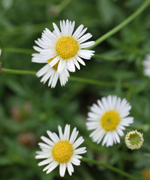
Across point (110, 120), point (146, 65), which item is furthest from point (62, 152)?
point (146, 65)

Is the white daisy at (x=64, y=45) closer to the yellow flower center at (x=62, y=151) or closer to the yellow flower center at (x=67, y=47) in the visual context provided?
the yellow flower center at (x=67, y=47)

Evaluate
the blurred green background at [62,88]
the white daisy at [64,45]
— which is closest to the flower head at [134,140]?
the white daisy at [64,45]

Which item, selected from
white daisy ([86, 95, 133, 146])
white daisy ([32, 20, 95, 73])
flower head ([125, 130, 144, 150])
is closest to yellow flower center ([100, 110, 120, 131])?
white daisy ([86, 95, 133, 146])

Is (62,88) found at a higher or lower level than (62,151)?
higher

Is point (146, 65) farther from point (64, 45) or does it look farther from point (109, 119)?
point (64, 45)

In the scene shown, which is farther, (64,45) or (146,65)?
(146,65)

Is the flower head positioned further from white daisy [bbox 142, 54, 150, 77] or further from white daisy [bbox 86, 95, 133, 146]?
white daisy [bbox 142, 54, 150, 77]

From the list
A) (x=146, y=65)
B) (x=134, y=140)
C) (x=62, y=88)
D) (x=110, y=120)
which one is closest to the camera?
(x=134, y=140)
